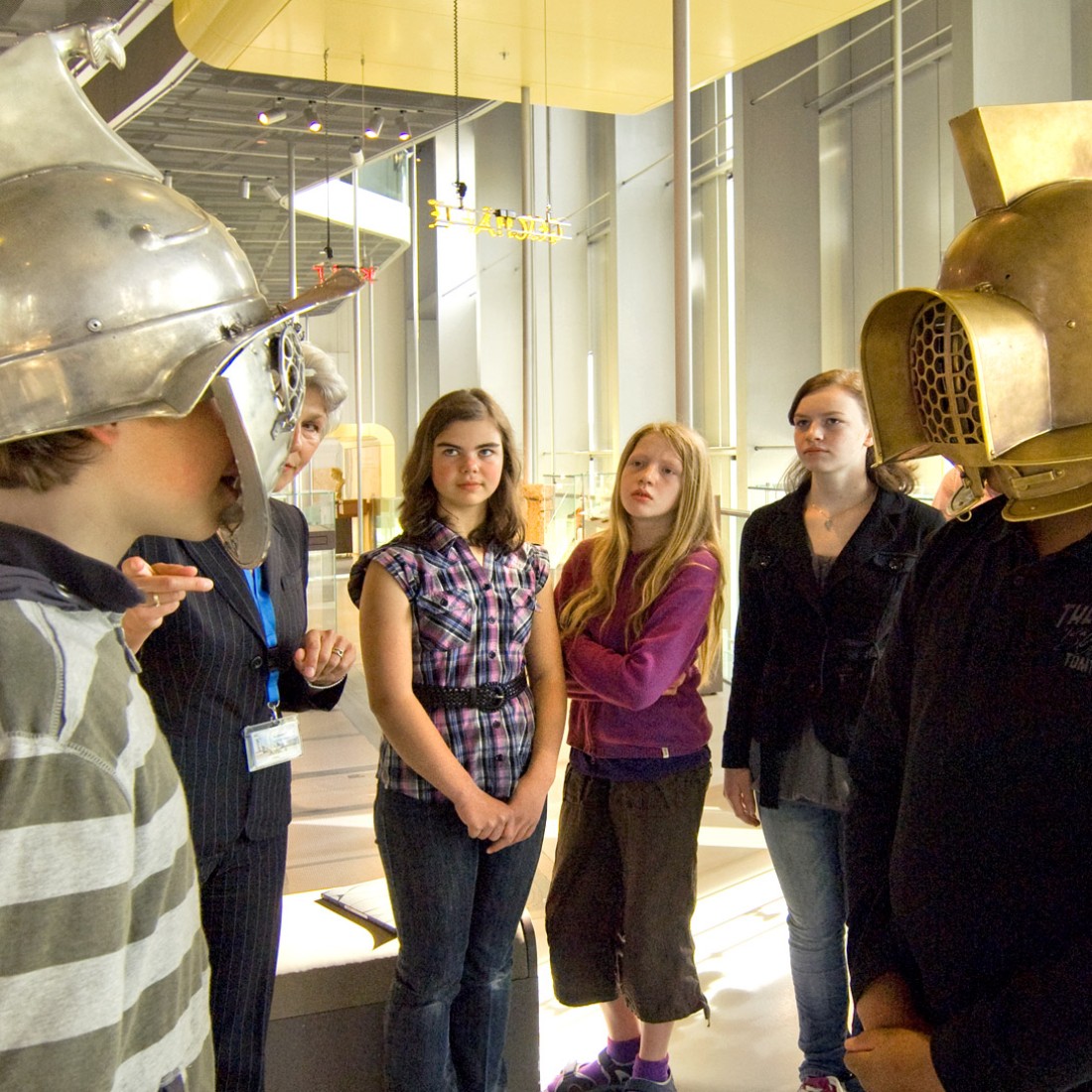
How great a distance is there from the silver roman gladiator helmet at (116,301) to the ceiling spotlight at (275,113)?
916 cm

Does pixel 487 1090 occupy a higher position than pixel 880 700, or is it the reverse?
pixel 880 700

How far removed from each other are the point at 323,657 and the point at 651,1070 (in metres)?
1.41

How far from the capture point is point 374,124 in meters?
9.70

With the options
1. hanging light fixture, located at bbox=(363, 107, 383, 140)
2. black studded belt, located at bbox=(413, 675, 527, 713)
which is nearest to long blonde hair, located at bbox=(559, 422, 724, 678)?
black studded belt, located at bbox=(413, 675, 527, 713)

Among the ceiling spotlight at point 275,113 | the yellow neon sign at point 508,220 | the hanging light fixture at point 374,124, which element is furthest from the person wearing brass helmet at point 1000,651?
the ceiling spotlight at point 275,113

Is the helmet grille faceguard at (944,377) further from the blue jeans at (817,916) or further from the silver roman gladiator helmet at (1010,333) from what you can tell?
the blue jeans at (817,916)

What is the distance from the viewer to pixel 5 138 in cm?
122

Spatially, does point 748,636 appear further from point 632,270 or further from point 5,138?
point 632,270

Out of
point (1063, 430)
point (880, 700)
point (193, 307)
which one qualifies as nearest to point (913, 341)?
point (1063, 430)

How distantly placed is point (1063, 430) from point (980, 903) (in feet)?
1.84

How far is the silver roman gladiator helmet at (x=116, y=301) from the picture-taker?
1.09 meters

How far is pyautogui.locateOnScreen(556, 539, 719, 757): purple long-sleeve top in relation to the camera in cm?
265

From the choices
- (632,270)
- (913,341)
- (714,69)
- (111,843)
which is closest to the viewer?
(111,843)

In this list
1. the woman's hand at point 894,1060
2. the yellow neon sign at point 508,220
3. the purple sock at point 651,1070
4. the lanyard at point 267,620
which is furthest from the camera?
the yellow neon sign at point 508,220
